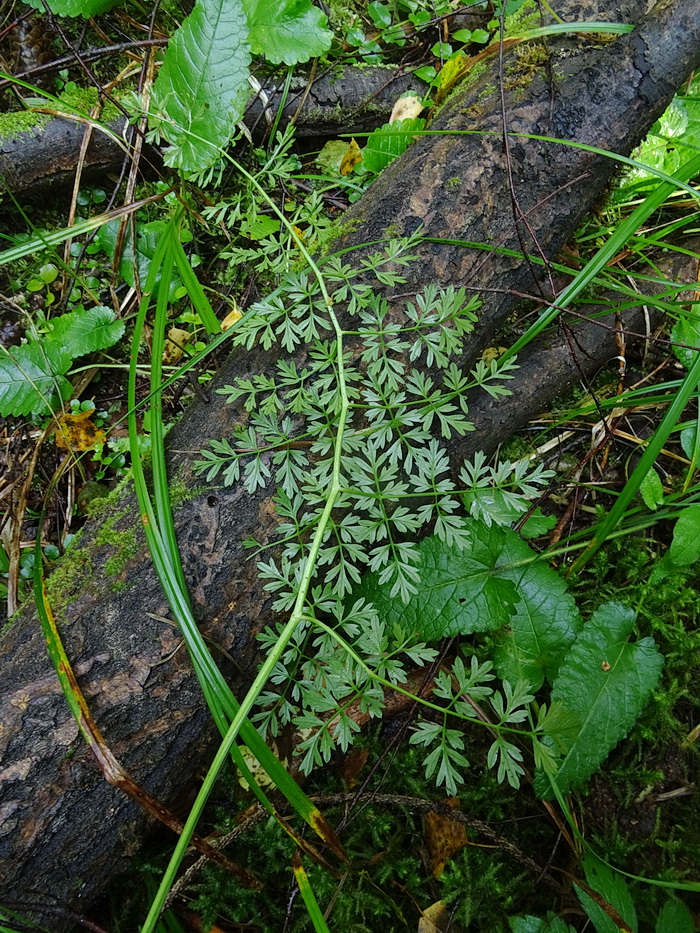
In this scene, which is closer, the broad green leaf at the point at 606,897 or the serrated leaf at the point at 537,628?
the broad green leaf at the point at 606,897

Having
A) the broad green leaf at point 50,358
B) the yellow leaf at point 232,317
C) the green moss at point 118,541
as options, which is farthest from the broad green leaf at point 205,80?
the green moss at point 118,541

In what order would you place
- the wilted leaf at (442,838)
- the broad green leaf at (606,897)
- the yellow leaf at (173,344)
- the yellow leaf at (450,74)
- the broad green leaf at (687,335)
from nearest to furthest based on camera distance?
the broad green leaf at (606,897)
the wilted leaf at (442,838)
the broad green leaf at (687,335)
the yellow leaf at (450,74)
the yellow leaf at (173,344)

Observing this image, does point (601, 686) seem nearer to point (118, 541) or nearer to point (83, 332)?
point (118, 541)

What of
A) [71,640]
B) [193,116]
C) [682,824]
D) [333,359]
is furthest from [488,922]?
[193,116]

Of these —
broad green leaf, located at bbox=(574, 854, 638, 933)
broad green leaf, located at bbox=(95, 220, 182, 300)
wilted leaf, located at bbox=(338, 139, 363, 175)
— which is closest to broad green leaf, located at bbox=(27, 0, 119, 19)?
broad green leaf, located at bbox=(95, 220, 182, 300)

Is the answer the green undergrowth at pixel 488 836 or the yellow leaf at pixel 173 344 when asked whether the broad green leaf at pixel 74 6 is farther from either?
the green undergrowth at pixel 488 836

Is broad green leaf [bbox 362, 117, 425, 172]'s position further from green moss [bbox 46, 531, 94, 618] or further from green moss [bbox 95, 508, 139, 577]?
green moss [bbox 46, 531, 94, 618]
